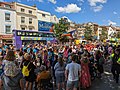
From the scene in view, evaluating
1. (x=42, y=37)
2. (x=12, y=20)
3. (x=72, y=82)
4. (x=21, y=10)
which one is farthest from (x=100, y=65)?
(x=21, y=10)

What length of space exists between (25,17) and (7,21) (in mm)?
6483

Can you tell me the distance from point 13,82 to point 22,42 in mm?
24797

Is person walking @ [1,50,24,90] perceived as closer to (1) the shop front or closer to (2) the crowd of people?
(2) the crowd of people

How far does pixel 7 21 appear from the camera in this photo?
41.2m

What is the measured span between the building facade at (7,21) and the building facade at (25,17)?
1.66m

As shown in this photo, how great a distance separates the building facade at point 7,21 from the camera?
3925cm

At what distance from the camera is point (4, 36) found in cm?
3897

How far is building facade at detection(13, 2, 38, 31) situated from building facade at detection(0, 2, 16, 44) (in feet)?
5.45

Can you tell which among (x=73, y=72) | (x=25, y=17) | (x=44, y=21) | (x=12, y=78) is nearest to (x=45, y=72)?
(x=73, y=72)

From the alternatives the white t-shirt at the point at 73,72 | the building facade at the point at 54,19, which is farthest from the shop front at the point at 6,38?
the white t-shirt at the point at 73,72

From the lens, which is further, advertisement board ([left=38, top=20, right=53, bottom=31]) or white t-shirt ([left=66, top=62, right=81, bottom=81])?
advertisement board ([left=38, top=20, right=53, bottom=31])

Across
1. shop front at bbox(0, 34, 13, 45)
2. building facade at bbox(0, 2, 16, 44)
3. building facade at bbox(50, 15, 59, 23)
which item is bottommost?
shop front at bbox(0, 34, 13, 45)

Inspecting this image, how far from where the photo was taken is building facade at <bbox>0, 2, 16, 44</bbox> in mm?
39250

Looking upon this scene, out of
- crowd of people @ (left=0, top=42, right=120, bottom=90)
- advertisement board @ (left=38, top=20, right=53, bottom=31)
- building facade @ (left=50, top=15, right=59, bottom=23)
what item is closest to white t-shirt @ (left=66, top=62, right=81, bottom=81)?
crowd of people @ (left=0, top=42, right=120, bottom=90)
